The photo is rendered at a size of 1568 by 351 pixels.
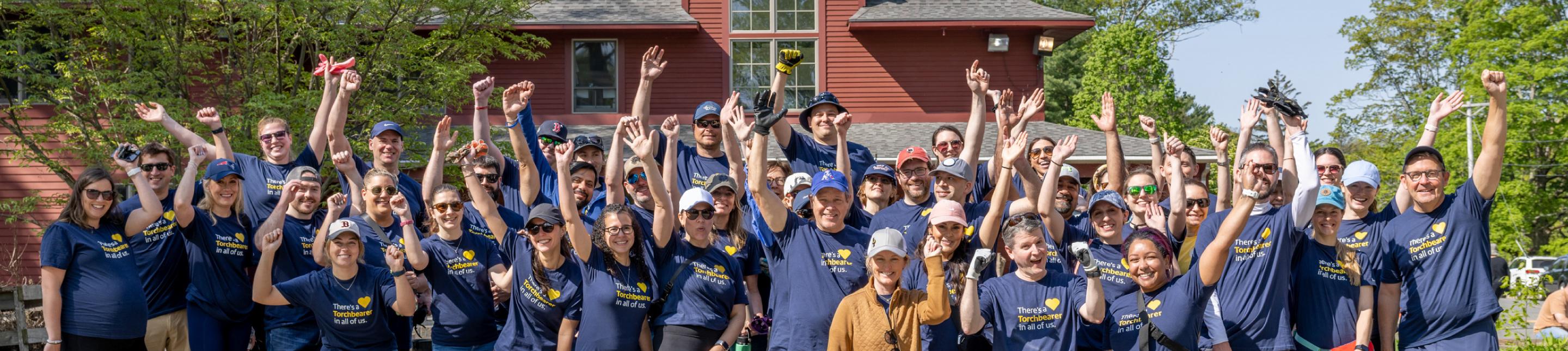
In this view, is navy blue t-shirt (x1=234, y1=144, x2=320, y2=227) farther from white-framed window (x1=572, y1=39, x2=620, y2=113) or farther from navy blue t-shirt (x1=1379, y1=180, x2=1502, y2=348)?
white-framed window (x1=572, y1=39, x2=620, y2=113)

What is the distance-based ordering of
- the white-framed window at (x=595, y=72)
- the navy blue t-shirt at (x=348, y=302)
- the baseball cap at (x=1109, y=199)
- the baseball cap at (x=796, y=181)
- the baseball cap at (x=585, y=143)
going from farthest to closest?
the white-framed window at (x=595, y=72)
the baseball cap at (x=585, y=143)
the baseball cap at (x=796, y=181)
the navy blue t-shirt at (x=348, y=302)
the baseball cap at (x=1109, y=199)

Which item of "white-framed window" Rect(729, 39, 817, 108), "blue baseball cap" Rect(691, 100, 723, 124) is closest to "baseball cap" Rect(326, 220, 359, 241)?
"blue baseball cap" Rect(691, 100, 723, 124)

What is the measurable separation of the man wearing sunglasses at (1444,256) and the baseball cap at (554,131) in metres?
5.14

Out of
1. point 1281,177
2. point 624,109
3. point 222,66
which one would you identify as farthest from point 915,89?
point 1281,177

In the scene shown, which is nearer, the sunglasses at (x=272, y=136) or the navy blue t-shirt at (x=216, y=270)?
the navy blue t-shirt at (x=216, y=270)

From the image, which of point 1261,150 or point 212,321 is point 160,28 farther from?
point 1261,150

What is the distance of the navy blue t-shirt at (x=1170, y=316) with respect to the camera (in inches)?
225

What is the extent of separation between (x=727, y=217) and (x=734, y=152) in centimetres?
44

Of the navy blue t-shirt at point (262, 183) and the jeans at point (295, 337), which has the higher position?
the navy blue t-shirt at point (262, 183)

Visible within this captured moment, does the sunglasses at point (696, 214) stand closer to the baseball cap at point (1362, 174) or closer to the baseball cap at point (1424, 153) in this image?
the baseball cap at point (1362, 174)

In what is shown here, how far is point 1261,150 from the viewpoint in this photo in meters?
6.40

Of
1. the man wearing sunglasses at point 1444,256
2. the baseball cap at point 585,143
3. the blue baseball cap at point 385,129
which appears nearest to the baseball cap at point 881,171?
the baseball cap at point 585,143

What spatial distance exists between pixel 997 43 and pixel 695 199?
14756mm

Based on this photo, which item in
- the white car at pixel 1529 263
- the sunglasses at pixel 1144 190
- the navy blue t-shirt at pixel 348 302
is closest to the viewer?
the navy blue t-shirt at pixel 348 302
